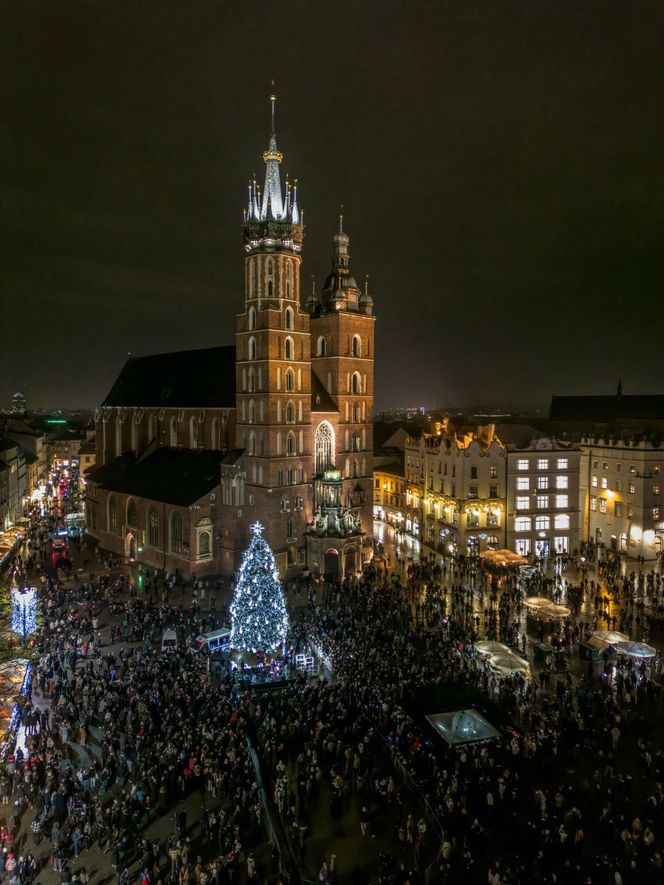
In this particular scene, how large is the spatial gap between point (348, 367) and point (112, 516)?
75.9ft

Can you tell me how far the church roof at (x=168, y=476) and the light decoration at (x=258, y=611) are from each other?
15.9m

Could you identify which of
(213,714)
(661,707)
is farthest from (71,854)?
(661,707)

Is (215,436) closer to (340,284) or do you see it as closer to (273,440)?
(273,440)

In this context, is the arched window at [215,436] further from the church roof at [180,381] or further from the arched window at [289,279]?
the arched window at [289,279]

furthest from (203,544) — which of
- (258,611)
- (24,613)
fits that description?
(24,613)

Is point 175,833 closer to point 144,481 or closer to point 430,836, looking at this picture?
point 430,836

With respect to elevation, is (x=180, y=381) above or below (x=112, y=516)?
above

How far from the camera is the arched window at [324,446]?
45.6 m

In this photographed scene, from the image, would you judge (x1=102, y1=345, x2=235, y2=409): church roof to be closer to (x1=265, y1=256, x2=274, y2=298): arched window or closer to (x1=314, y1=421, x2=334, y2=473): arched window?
(x1=314, y1=421, x2=334, y2=473): arched window

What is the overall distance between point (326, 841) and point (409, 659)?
10495 mm

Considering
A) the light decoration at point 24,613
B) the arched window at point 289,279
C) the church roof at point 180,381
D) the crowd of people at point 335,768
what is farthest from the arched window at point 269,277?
the light decoration at point 24,613

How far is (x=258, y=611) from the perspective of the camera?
86.4ft

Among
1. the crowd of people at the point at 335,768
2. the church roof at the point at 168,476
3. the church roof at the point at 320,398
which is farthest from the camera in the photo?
the church roof at the point at 320,398

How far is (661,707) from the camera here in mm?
Result: 22766
